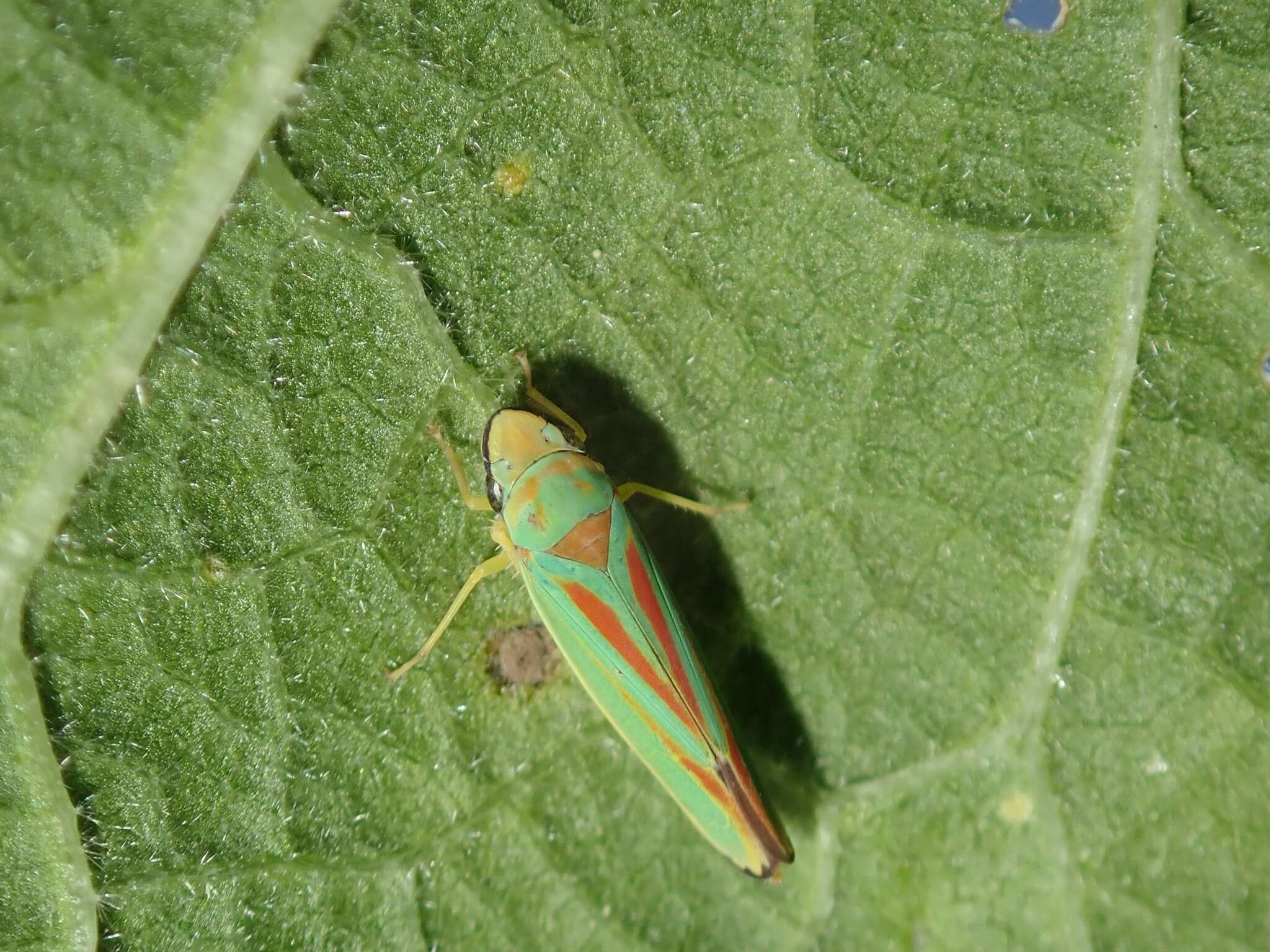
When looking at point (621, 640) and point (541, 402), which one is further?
point (541, 402)

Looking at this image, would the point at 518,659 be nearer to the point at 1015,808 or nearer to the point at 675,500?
the point at 675,500

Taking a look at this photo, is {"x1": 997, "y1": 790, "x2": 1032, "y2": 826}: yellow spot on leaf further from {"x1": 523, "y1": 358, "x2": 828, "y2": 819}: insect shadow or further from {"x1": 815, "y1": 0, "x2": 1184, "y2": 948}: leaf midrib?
{"x1": 523, "y1": 358, "x2": 828, "y2": 819}: insect shadow

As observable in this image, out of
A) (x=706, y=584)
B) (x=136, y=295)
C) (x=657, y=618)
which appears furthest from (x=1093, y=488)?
A: (x=136, y=295)

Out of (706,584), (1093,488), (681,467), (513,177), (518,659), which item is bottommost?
(518,659)

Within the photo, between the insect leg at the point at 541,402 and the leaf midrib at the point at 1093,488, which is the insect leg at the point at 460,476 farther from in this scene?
the leaf midrib at the point at 1093,488

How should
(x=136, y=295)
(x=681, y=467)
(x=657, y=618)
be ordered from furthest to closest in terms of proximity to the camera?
(x=681, y=467)
(x=657, y=618)
(x=136, y=295)

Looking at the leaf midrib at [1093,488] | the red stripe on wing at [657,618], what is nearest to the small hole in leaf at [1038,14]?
the leaf midrib at [1093,488]
